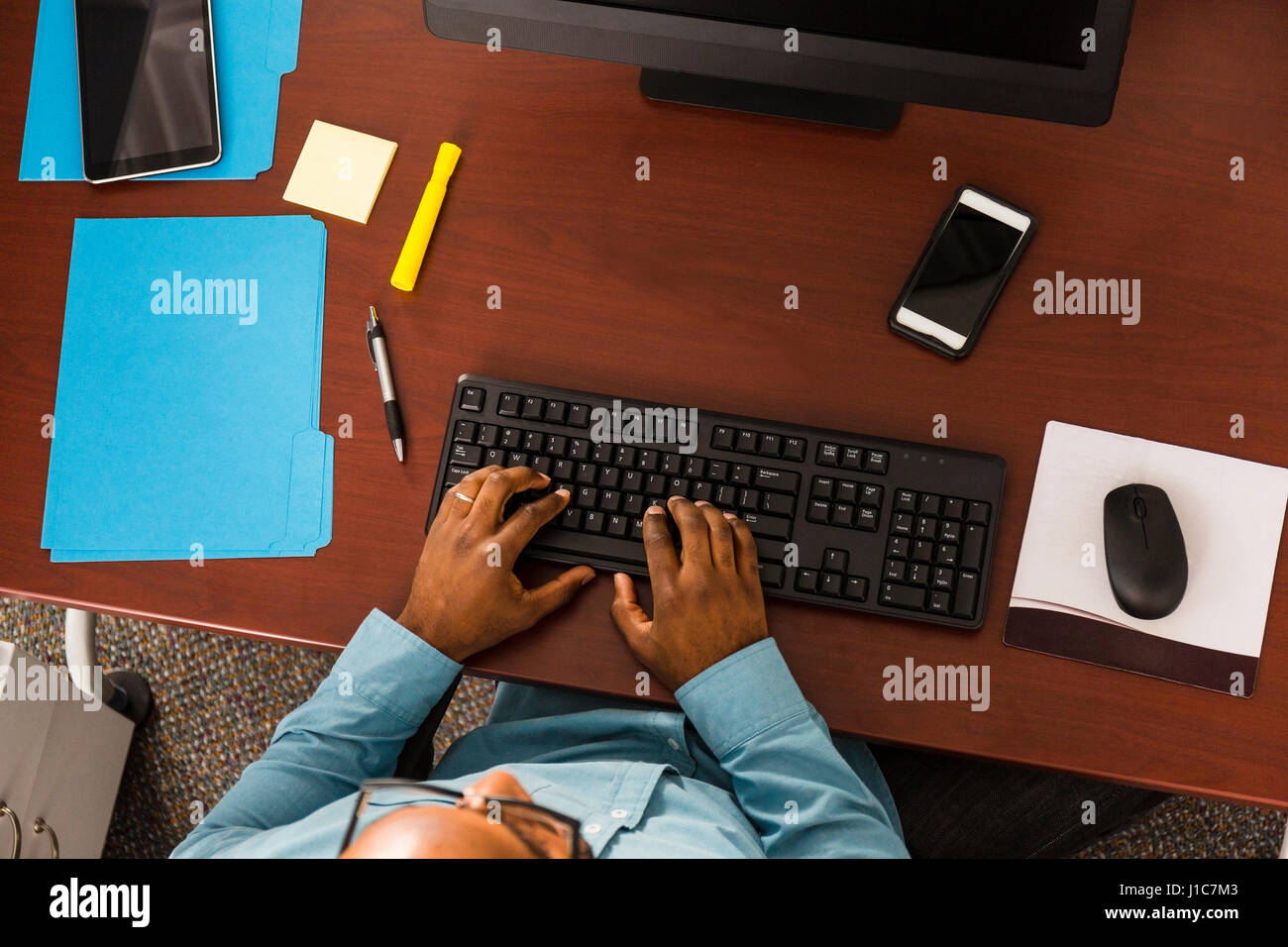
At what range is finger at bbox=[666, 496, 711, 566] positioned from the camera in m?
0.81

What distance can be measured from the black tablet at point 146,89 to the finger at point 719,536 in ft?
1.95

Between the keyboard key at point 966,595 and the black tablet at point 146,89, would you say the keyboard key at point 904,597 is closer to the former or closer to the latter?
the keyboard key at point 966,595

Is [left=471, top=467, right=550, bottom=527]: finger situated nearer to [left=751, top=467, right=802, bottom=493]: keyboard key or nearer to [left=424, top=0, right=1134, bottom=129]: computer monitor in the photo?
[left=751, top=467, right=802, bottom=493]: keyboard key

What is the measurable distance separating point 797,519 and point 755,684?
0.15m

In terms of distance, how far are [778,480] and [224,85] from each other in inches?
26.5

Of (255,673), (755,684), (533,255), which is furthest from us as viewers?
(255,673)

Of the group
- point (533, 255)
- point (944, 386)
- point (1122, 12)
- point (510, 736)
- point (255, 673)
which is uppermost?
point (1122, 12)

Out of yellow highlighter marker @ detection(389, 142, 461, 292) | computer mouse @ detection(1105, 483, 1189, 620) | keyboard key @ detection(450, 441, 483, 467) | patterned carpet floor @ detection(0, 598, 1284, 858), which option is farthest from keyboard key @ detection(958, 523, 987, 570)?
patterned carpet floor @ detection(0, 598, 1284, 858)

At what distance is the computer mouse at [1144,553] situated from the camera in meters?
0.79
